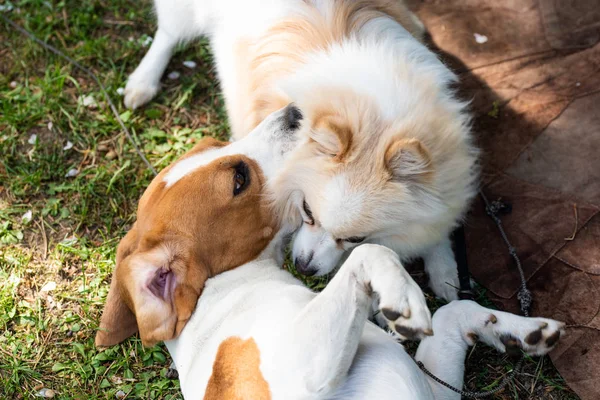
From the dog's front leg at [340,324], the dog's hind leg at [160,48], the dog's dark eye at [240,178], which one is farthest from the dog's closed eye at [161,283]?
the dog's hind leg at [160,48]

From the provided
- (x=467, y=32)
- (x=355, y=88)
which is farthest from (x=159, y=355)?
(x=467, y=32)

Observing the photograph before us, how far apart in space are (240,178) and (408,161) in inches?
32.8

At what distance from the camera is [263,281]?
294cm

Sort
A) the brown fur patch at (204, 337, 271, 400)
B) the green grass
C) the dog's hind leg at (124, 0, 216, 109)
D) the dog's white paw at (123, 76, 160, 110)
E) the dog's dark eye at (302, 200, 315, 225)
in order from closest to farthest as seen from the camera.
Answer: the brown fur patch at (204, 337, 271, 400) < the dog's dark eye at (302, 200, 315, 225) < the green grass < the dog's hind leg at (124, 0, 216, 109) < the dog's white paw at (123, 76, 160, 110)

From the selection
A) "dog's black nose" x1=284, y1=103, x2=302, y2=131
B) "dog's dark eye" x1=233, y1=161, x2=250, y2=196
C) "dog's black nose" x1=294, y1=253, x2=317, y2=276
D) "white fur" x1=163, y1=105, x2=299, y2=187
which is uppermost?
"dog's black nose" x1=284, y1=103, x2=302, y2=131

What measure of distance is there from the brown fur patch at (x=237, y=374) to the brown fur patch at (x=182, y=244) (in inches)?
13.3

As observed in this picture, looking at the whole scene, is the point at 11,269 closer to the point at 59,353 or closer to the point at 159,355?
the point at 59,353

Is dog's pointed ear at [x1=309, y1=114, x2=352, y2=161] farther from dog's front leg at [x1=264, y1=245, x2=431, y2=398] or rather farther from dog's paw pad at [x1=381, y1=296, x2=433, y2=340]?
dog's paw pad at [x1=381, y1=296, x2=433, y2=340]

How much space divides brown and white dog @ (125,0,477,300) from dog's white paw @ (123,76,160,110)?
110cm

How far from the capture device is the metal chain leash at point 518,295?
114 inches

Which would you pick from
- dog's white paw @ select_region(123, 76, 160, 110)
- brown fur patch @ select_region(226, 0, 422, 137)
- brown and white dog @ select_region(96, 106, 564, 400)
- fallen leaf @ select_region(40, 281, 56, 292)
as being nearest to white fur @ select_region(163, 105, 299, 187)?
brown and white dog @ select_region(96, 106, 564, 400)

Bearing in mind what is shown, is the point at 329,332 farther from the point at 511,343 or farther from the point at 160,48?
the point at 160,48

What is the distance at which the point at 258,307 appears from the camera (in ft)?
8.83

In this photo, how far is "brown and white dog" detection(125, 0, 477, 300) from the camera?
2.73 metres
